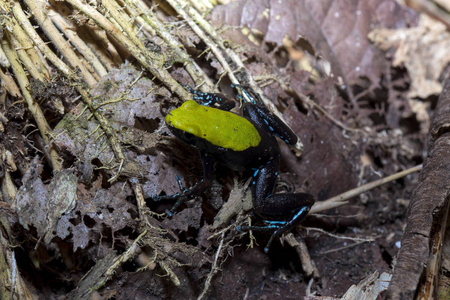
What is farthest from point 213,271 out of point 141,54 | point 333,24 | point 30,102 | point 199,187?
point 333,24

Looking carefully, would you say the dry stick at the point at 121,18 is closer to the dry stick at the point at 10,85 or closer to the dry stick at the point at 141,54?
the dry stick at the point at 141,54

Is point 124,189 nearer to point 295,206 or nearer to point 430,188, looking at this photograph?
point 295,206

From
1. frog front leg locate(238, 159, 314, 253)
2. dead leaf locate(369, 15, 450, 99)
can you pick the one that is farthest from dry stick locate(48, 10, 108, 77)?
dead leaf locate(369, 15, 450, 99)

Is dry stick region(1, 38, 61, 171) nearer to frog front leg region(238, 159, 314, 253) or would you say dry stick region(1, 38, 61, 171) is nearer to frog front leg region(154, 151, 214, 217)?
frog front leg region(154, 151, 214, 217)

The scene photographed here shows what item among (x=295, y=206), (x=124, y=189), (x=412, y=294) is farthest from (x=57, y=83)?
(x=412, y=294)

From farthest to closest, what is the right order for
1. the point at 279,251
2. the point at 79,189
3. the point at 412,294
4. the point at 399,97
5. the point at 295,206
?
the point at 399,97
the point at 279,251
the point at 295,206
the point at 79,189
the point at 412,294
